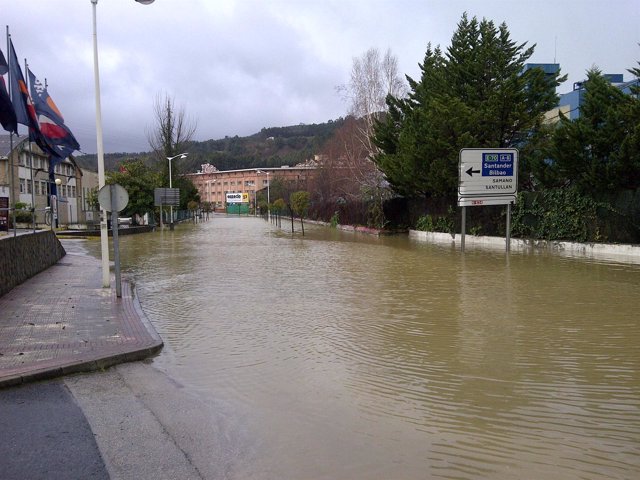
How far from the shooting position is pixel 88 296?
11.1 m

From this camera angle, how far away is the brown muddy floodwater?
163 inches

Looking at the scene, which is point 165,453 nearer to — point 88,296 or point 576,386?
point 576,386

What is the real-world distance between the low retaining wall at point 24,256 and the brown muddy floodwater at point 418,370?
273 centimetres

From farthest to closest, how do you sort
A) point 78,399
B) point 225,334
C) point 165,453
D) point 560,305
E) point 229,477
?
point 560,305, point 225,334, point 78,399, point 165,453, point 229,477

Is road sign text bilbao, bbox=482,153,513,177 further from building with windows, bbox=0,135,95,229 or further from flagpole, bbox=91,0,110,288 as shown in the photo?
building with windows, bbox=0,135,95,229

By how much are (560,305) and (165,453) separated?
8011 mm

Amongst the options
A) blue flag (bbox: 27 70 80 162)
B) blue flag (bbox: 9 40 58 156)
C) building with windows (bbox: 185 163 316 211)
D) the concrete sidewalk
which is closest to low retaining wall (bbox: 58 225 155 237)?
blue flag (bbox: 27 70 80 162)

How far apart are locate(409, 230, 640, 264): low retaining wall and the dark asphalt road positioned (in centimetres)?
1662

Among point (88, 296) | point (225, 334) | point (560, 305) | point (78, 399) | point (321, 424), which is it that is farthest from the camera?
point (88, 296)

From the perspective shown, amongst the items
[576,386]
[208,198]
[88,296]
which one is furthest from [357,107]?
[208,198]

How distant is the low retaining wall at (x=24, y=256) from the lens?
11.4 m

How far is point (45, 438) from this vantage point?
4.41 metres

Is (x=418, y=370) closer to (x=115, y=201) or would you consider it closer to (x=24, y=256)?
(x=115, y=201)

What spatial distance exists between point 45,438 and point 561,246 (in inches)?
791
